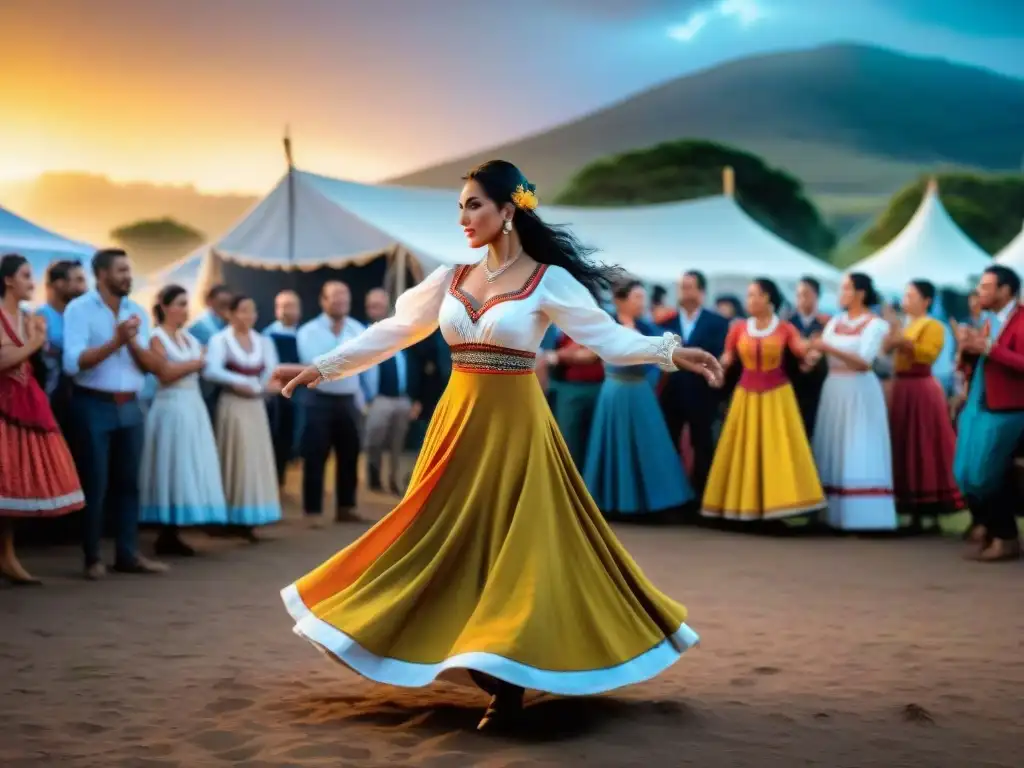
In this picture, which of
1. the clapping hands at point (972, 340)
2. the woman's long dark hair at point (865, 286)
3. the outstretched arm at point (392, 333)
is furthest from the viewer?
the woman's long dark hair at point (865, 286)

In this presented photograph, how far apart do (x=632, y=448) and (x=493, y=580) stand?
463cm

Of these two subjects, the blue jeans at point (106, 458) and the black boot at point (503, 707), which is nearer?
the black boot at point (503, 707)

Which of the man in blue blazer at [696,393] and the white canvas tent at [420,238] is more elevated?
the white canvas tent at [420,238]

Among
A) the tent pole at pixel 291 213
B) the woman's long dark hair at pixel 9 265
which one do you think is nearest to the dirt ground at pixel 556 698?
the woman's long dark hair at pixel 9 265

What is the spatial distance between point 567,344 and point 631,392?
580 millimetres

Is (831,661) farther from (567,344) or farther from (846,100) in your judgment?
(846,100)

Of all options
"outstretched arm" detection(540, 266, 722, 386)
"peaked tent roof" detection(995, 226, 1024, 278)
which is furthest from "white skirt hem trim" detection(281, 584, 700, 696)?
"peaked tent roof" detection(995, 226, 1024, 278)

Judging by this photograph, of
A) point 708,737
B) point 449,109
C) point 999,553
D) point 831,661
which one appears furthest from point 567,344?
point 449,109

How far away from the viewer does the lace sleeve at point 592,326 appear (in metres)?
3.54

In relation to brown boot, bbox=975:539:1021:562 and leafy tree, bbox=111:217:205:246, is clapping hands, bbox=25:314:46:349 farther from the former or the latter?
leafy tree, bbox=111:217:205:246

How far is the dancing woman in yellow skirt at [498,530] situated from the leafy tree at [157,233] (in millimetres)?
12220

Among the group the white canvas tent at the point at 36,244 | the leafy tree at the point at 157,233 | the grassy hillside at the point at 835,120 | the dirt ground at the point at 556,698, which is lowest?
the dirt ground at the point at 556,698

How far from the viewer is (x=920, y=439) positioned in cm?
743

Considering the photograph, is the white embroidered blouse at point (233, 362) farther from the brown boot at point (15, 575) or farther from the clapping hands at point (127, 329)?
the brown boot at point (15, 575)
